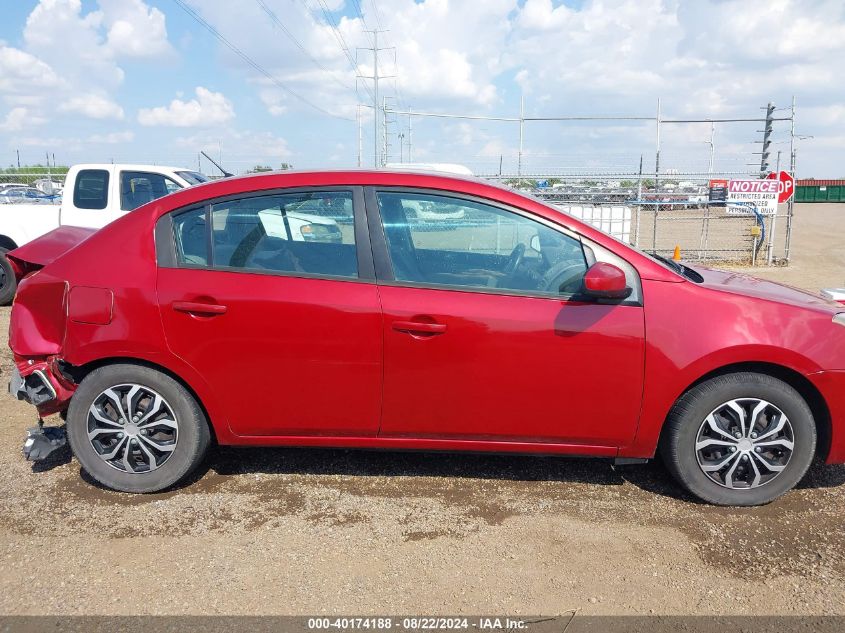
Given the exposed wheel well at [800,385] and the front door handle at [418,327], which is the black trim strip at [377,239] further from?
the exposed wheel well at [800,385]

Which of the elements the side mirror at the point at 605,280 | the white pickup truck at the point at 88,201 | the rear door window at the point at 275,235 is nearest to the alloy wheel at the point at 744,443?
the side mirror at the point at 605,280

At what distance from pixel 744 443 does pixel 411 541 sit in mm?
1754

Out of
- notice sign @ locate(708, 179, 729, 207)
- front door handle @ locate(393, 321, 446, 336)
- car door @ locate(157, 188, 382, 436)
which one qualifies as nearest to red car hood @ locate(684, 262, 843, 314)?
front door handle @ locate(393, 321, 446, 336)

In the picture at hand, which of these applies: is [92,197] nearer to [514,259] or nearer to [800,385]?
[514,259]

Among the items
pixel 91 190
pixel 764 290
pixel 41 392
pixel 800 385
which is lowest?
pixel 41 392

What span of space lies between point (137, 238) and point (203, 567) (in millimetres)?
1733

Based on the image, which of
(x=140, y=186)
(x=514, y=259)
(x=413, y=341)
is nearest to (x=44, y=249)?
(x=413, y=341)

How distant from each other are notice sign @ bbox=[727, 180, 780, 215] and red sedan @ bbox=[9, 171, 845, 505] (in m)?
11.9

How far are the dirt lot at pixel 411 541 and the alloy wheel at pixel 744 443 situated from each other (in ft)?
0.68

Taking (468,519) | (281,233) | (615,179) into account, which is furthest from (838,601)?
(615,179)

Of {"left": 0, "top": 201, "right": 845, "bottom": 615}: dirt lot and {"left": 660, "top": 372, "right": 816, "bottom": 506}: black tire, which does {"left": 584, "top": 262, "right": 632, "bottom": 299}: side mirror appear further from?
{"left": 0, "top": 201, "right": 845, "bottom": 615}: dirt lot

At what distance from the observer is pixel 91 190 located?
32.5 feet

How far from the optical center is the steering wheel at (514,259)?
3672 millimetres

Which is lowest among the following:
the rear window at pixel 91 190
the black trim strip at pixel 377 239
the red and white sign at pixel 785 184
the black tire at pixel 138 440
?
the black tire at pixel 138 440
